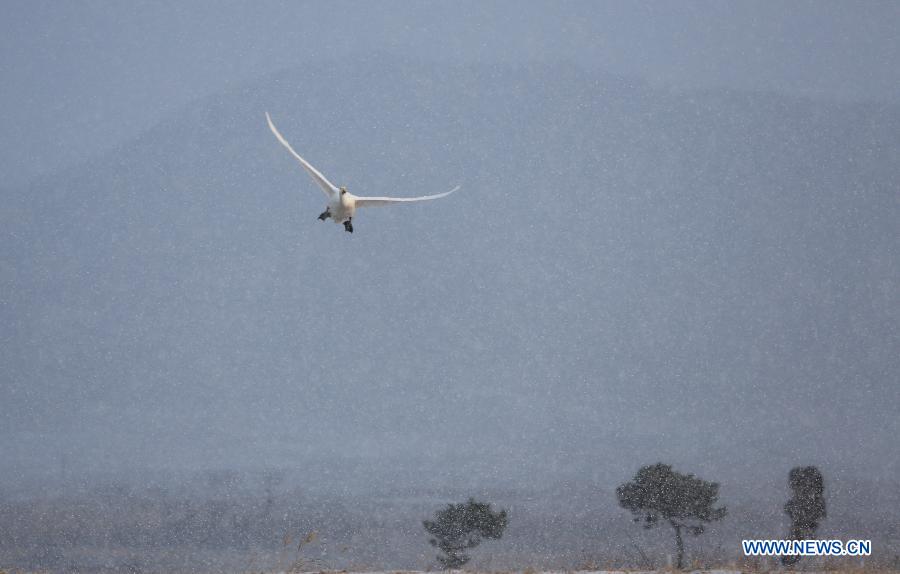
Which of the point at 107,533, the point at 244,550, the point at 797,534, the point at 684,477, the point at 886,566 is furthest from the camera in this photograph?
the point at 244,550

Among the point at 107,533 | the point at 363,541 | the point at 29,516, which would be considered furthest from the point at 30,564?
the point at 29,516

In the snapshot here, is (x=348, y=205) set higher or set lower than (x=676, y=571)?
higher

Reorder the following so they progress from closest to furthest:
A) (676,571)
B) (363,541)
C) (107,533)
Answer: (676,571) → (107,533) → (363,541)

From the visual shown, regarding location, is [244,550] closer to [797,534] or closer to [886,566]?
[797,534]

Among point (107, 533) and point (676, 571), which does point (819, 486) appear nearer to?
point (676, 571)

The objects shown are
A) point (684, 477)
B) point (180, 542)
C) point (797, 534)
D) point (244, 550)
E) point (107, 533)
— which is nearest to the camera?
point (797, 534)

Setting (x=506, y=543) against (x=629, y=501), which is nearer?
→ (x=629, y=501)

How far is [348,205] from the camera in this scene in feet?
92.7

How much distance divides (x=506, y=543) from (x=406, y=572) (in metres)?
127

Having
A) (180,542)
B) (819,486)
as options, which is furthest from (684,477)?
(180,542)

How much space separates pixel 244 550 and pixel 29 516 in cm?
7334

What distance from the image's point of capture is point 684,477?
143ft

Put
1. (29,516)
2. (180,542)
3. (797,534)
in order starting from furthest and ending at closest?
1. (29,516)
2. (180,542)
3. (797,534)

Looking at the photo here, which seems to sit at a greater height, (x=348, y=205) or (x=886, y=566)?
(x=348, y=205)
